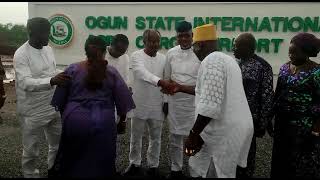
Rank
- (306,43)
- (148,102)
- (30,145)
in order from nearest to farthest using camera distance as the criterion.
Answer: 1. (306,43)
2. (30,145)
3. (148,102)

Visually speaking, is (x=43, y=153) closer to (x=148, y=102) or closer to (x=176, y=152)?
(x=148, y=102)

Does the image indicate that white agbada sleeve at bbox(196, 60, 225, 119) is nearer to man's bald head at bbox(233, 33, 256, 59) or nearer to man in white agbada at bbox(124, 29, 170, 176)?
man's bald head at bbox(233, 33, 256, 59)

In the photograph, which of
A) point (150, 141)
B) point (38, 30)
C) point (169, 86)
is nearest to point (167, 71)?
point (169, 86)

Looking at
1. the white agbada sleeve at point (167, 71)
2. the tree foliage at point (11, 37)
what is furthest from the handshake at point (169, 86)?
the tree foliage at point (11, 37)

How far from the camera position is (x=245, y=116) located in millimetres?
2760

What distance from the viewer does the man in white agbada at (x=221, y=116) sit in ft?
8.80

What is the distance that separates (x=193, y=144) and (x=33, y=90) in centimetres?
182

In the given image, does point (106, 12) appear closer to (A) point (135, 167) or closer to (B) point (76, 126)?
(A) point (135, 167)

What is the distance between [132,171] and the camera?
15.3 ft

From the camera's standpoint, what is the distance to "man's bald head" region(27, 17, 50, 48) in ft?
12.6

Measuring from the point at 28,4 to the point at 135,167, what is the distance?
5925 millimetres

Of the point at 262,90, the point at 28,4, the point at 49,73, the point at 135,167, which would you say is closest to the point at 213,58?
the point at 262,90

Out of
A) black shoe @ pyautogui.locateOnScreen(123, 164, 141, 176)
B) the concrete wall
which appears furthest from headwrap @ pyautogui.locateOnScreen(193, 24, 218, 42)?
the concrete wall

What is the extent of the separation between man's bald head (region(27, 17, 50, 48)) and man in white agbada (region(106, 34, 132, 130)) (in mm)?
1142
